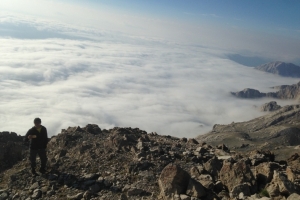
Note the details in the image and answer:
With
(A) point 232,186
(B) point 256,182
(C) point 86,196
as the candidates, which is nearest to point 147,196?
(C) point 86,196

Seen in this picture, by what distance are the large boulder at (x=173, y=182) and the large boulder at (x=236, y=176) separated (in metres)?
1.69

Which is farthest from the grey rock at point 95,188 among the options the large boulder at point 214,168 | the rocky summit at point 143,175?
the large boulder at point 214,168

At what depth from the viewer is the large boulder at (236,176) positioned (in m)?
11.3

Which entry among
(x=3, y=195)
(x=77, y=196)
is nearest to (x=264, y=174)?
(x=77, y=196)

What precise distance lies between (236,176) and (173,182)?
8.99ft

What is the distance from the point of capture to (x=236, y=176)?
11.7 m

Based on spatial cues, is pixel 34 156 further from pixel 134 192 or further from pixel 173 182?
pixel 173 182

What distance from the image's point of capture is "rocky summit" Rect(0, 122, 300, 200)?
1108 centimetres

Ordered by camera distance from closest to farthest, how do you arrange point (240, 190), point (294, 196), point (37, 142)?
1. point (294, 196)
2. point (240, 190)
3. point (37, 142)

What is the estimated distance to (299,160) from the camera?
16.6m

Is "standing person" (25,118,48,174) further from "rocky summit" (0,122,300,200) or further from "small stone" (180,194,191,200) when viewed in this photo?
"small stone" (180,194,191,200)

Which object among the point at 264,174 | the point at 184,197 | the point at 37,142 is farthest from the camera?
the point at 37,142

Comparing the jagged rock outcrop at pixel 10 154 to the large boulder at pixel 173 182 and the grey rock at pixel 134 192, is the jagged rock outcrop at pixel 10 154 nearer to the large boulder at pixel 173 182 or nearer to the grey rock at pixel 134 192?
the grey rock at pixel 134 192

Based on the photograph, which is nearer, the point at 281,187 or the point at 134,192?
the point at 281,187
